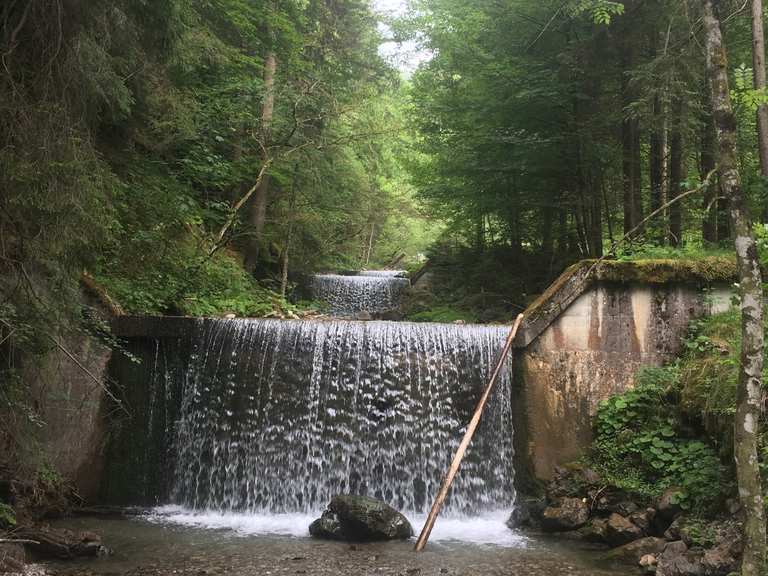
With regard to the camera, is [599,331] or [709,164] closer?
[599,331]

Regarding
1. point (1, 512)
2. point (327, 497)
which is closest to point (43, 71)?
point (1, 512)

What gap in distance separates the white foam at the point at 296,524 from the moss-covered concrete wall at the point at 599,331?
120cm

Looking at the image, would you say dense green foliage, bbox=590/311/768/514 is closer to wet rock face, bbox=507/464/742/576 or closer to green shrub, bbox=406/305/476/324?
wet rock face, bbox=507/464/742/576

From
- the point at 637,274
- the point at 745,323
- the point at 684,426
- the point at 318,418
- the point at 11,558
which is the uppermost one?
the point at 637,274

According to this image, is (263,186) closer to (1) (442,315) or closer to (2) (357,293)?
(2) (357,293)

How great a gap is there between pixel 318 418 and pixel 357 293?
8076 mm

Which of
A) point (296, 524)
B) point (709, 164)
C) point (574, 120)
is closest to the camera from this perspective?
point (296, 524)

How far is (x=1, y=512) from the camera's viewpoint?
521 cm

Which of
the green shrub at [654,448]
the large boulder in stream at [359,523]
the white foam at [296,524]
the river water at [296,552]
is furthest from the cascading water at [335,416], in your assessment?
the green shrub at [654,448]

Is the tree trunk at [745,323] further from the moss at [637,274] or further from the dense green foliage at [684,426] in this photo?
the moss at [637,274]

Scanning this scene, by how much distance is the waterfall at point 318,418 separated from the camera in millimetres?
7586

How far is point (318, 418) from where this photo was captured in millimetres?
7895

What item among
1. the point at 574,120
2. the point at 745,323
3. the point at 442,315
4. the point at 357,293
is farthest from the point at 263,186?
the point at 745,323

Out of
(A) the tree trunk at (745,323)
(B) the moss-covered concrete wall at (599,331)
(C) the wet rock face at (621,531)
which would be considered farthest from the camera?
(B) the moss-covered concrete wall at (599,331)
